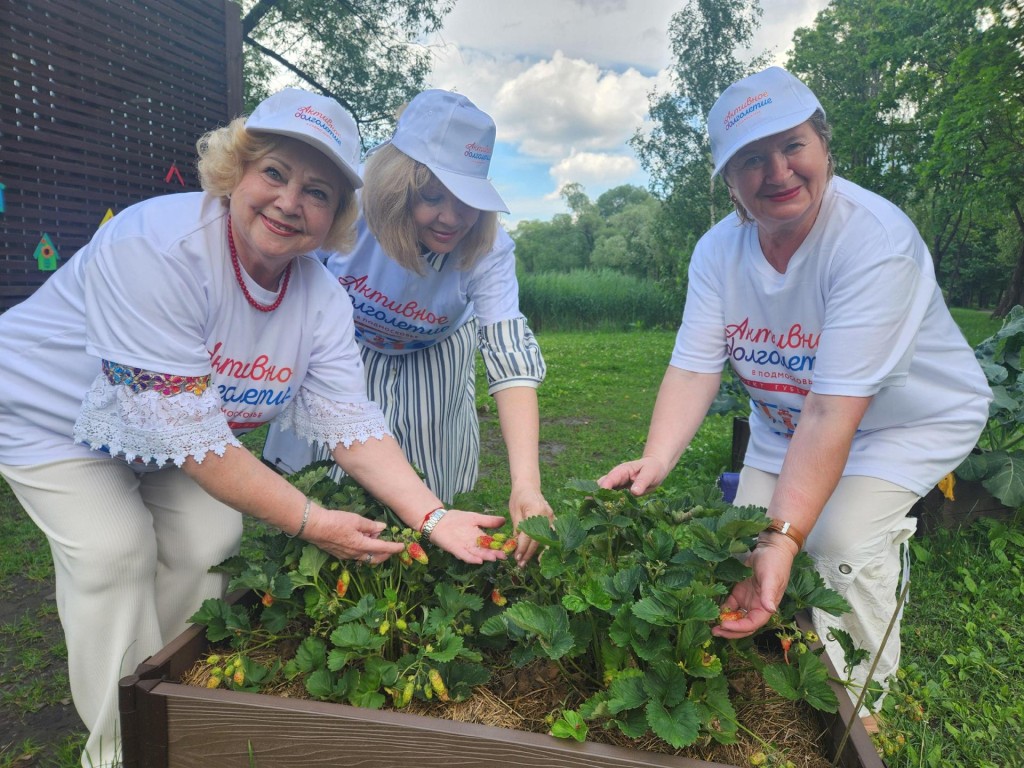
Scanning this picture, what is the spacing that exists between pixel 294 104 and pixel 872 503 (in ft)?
6.10

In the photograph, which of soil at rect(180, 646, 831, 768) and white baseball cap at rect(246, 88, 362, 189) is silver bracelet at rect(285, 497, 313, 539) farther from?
white baseball cap at rect(246, 88, 362, 189)

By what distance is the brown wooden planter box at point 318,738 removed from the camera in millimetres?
1328

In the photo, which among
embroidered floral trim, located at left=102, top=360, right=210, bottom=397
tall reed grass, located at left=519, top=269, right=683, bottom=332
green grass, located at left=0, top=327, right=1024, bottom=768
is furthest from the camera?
tall reed grass, located at left=519, top=269, right=683, bottom=332

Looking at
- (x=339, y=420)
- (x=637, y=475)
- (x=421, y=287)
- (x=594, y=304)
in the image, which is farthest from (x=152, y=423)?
(x=594, y=304)

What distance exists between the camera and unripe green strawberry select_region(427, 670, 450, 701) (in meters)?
1.51

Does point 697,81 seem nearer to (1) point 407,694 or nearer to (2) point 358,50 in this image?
(2) point 358,50

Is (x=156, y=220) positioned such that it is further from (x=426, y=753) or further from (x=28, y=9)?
(x=28, y=9)

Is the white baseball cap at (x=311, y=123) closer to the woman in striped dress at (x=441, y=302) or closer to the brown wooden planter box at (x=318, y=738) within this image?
the woman in striped dress at (x=441, y=302)

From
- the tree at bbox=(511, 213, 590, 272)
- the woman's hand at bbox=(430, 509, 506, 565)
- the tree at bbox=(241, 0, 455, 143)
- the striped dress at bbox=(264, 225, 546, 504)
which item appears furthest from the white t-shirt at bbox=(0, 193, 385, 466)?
the tree at bbox=(511, 213, 590, 272)

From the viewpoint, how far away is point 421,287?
2.61 m

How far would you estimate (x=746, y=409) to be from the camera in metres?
5.38

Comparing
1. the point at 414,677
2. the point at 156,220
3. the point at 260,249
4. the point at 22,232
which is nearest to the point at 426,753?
the point at 414,677

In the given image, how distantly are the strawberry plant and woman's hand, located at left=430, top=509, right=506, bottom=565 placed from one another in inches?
1.4

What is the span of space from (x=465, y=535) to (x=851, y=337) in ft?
3.53
